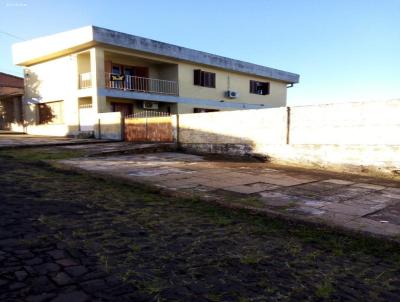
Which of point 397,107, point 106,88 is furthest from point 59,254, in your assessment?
point 106,88

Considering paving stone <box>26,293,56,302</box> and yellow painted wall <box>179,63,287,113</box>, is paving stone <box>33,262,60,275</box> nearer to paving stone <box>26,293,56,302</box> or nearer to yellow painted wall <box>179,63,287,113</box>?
paving stone <box>26,293,56,302</box>

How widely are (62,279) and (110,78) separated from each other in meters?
18.6

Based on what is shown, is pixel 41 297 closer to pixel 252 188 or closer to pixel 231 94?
A: pixel 252 188

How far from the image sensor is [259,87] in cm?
2991

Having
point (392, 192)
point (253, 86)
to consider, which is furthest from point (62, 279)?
point (253, 86)

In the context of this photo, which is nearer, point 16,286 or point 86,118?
point 16,286

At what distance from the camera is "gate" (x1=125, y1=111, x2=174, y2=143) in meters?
15.6

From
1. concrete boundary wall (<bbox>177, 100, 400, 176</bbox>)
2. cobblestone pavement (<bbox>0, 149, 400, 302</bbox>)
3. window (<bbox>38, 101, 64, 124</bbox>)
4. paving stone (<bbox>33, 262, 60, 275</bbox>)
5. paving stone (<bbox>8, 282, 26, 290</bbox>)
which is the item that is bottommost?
cobblestone pavement (<bbox>0, 149, 400, 302</bbox>)

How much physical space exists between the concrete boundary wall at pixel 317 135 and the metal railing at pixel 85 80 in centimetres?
908

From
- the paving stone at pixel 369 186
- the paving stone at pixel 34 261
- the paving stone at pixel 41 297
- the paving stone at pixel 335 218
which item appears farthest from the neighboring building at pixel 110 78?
the paving stone at pixel 41 297

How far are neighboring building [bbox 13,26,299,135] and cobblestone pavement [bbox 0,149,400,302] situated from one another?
14.8m

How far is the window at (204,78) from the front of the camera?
2412 centimetres

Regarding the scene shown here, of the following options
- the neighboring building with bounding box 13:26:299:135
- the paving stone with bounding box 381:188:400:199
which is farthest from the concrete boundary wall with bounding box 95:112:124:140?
the paving stone with bounding box 381:188:400:199

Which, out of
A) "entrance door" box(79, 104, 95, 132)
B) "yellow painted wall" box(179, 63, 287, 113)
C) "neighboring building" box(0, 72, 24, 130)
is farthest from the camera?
"neighboring building" box(0, 72, 24, 130)
